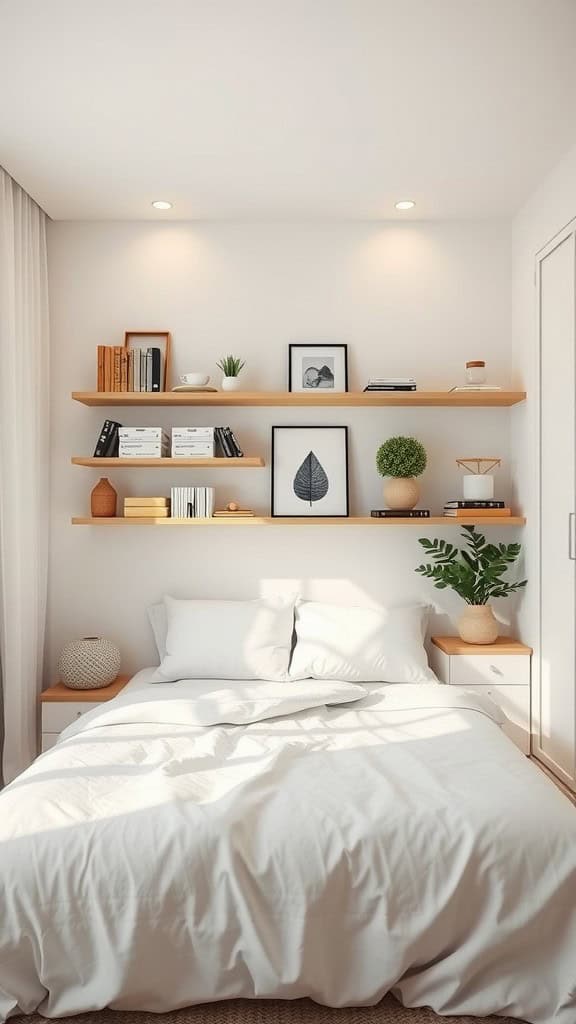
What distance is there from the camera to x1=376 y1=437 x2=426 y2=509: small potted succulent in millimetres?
3705

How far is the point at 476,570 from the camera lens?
3.74 metres

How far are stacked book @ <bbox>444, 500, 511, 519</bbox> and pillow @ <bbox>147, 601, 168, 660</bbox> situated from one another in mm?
1512

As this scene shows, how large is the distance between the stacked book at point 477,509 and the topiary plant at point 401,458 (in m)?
0.25

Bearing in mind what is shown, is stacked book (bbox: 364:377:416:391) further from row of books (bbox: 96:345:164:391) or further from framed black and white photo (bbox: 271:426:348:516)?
row of books (bbox: 96:345:164:391)

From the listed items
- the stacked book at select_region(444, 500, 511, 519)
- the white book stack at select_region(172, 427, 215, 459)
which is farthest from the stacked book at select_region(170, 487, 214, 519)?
the stacked book at select_region(444, 500, 511, 519)

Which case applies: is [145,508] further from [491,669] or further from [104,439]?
[491,669]

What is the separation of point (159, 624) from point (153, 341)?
1.43 meters

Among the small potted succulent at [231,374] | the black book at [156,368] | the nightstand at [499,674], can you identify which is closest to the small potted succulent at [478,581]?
the nightstand at [499,674]

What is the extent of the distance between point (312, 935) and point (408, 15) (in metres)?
2.53

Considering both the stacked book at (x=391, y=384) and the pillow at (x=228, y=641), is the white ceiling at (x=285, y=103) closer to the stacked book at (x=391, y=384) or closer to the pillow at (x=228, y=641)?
the stacked book at (x=391, y=384)

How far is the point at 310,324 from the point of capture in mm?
3947

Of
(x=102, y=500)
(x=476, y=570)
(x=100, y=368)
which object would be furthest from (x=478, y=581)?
(x=100, y=368)

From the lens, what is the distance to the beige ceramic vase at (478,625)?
369cm

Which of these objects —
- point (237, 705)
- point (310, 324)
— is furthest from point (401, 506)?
point (237, 705)
